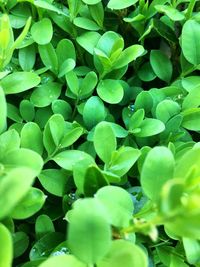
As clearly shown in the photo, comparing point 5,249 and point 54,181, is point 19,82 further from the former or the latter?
point 5,249

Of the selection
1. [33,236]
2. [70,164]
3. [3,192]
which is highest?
[3,192]

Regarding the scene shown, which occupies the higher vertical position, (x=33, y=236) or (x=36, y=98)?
(x=36, y=98)

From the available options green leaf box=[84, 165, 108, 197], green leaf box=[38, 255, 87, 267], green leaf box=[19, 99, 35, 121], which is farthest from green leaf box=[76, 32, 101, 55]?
green leaf box=[38, 255, 87, 267]

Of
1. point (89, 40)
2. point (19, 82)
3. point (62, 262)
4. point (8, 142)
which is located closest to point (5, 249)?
point (62, 262)

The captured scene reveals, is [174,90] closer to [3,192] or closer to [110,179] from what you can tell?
[110,179]

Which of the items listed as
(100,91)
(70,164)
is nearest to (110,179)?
(70,164)

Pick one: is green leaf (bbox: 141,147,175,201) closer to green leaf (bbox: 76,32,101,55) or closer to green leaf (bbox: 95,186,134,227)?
green leaf (bbox: 95,186,134,227)
